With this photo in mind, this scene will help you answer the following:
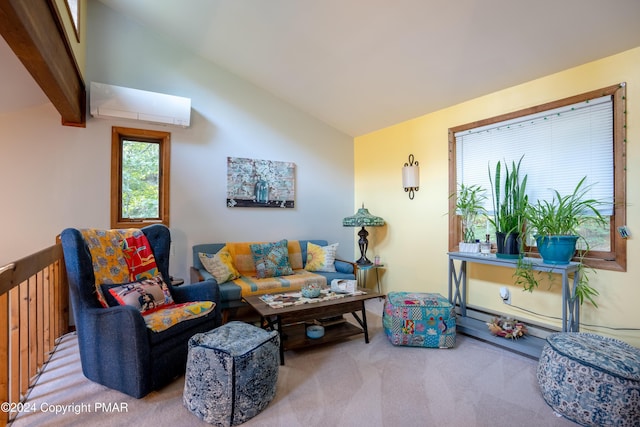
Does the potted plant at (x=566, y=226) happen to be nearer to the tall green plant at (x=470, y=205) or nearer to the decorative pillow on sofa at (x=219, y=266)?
the tall green plant at (x=470, y=205)

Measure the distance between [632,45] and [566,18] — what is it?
0.59 metres

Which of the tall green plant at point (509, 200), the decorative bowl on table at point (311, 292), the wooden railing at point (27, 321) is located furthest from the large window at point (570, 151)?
the wooden railing at point (27, 321)

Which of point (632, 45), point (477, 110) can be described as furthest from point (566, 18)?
point (477, 110)

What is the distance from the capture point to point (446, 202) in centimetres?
338

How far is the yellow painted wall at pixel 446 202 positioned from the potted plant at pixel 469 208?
0.22 meters

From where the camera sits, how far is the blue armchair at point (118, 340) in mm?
1851

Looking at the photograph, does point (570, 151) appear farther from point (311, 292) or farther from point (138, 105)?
point (138, 105)

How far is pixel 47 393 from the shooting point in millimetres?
1927

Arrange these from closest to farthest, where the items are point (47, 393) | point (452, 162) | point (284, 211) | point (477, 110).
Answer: point (47, 393) → point (477, 110) → point (452, 162) → point (284, 211)

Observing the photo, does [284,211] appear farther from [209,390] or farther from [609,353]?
[609,353]

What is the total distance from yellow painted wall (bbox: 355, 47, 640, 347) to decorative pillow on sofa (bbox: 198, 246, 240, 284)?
6.81ft

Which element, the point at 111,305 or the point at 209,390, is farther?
the point at 111,305

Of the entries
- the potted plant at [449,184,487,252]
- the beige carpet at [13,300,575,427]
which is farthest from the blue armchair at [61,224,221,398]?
the potted plant at [449,184,487,252]

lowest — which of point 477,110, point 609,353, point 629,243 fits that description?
point 609,353
